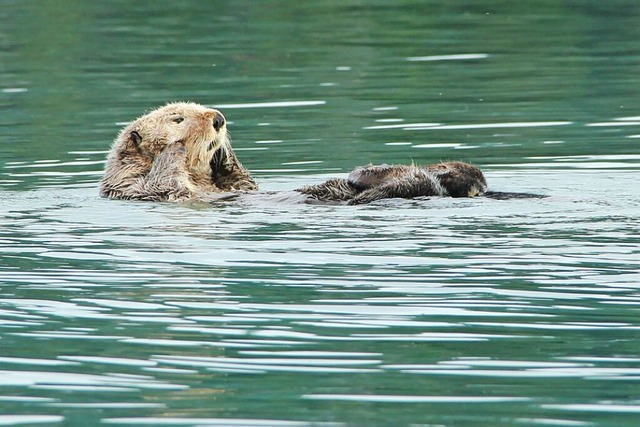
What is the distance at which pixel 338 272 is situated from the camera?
5.53 metres

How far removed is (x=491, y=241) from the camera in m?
6.04

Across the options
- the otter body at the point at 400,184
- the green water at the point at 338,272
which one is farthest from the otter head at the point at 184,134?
the otter body at the point at 400,184

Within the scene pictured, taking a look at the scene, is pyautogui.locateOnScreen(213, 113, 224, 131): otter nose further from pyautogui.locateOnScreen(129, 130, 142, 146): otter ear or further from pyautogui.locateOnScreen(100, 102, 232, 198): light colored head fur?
pyautogui.locateOnScreen(129, 130, 142, 146): otter ear

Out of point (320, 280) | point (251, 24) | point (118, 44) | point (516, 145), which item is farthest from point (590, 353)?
point (251, 24)

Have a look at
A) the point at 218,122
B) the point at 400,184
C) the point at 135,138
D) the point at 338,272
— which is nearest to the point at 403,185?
the point at 400,184

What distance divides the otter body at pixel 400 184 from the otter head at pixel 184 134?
0.87m

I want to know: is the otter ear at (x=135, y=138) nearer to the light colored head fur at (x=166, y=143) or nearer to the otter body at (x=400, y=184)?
the light colored head fur at (x=166, y=143)

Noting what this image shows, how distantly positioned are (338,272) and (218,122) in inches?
104

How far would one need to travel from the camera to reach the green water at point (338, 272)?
4031 mm

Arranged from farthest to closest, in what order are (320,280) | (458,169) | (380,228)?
(458,169) → (380,228) → (320,280)

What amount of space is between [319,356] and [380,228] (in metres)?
2.15

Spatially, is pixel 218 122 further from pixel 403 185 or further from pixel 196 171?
pixel 403 185

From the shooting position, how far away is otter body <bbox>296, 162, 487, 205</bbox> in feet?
23.5

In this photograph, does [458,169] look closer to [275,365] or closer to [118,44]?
[275,365]
